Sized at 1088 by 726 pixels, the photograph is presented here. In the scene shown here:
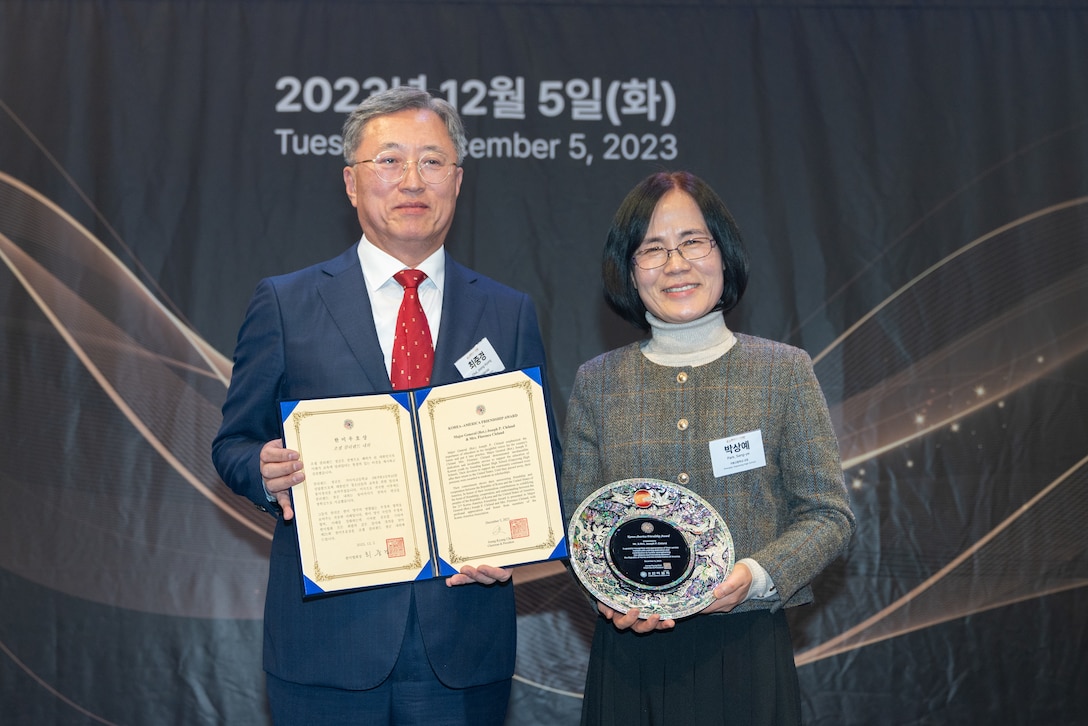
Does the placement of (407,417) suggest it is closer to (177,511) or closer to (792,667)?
(792,667)

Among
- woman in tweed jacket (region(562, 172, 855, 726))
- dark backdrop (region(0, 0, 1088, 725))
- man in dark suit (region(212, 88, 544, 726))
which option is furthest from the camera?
dark backdrop (region(0, 0, 1088, 725))

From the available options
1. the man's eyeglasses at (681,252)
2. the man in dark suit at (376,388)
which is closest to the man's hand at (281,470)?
the man in dark suit at (376,388)

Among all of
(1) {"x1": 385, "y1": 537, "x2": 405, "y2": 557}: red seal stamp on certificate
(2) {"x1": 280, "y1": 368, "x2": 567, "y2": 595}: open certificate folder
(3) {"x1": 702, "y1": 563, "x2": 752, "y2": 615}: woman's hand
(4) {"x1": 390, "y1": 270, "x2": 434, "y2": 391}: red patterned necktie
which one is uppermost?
(4) {"x1": 390, "y1": 270, "x2": 434, "y2": 391}: red patterned necktie

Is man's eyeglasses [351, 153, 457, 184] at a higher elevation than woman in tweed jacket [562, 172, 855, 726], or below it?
higher

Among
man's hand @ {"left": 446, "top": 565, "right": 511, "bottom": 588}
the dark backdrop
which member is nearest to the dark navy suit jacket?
man's hand @ {"left": 446, "top": 565, "right": 511, "bottom": 588}

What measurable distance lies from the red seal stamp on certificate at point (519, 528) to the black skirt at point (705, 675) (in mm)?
290

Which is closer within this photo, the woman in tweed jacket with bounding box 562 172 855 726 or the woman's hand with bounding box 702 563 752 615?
the woman's hand with bounding box 702 563 752 615

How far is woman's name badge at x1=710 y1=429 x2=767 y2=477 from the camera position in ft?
6.20

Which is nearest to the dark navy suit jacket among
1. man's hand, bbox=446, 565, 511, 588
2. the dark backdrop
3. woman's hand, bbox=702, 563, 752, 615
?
man's hand, bbox=446, 565, 511, 588

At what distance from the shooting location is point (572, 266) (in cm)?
362

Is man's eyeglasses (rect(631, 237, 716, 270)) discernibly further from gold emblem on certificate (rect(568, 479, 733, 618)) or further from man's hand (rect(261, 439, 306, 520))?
man's hand (rect(261, 439, 306, 520))

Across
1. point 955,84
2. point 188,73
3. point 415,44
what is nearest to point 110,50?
point 188,73

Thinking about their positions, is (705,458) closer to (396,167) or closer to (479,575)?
(479,575)

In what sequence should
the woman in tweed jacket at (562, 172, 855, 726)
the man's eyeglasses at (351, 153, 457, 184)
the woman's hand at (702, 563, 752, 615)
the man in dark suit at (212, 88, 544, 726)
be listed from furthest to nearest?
1. the man's eyeglasses at (351, 153, 457, 184)
2. the man in dark suit at (212, 88, 544, 726)
3. the woman in tweed jacket at (562, 172, 855, 726)
4. the woman's hand at (702, 563, 752, 615)
